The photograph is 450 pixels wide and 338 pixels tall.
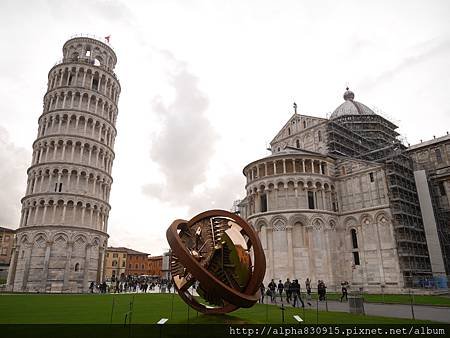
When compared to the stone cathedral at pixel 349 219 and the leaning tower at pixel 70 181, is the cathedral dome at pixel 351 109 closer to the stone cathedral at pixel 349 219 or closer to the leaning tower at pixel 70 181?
the stone cathedral at pixel 349 219

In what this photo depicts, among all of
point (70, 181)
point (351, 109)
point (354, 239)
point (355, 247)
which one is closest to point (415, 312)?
point (355, 247)

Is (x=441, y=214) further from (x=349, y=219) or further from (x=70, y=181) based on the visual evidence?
(x=70, y=181)

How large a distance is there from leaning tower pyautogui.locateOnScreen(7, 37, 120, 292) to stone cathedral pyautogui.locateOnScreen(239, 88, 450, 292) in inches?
823

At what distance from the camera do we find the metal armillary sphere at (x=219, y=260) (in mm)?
11352

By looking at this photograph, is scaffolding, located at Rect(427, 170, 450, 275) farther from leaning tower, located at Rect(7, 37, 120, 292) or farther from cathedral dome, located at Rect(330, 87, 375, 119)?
leaning tower, located at Rect(7, 37, 120, 292)

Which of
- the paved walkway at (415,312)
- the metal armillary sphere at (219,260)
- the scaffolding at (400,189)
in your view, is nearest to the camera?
the metal armillary sphere at (219,260)

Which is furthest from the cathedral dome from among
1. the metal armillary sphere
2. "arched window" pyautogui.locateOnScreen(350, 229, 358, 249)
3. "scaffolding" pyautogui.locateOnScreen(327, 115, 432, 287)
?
the metal armillary sphere

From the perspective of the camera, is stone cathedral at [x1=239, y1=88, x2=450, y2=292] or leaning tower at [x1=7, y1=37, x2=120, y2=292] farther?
leaning tower at [x1=7, y1=37, x2=120, y2=292]

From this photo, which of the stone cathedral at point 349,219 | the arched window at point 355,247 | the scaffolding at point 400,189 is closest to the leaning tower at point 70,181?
the stone cathedral at point 349,219

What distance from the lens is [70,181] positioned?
42.7 meters

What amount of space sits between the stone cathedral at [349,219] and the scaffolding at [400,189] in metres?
0.13

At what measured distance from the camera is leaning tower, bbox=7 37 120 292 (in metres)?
39.2
